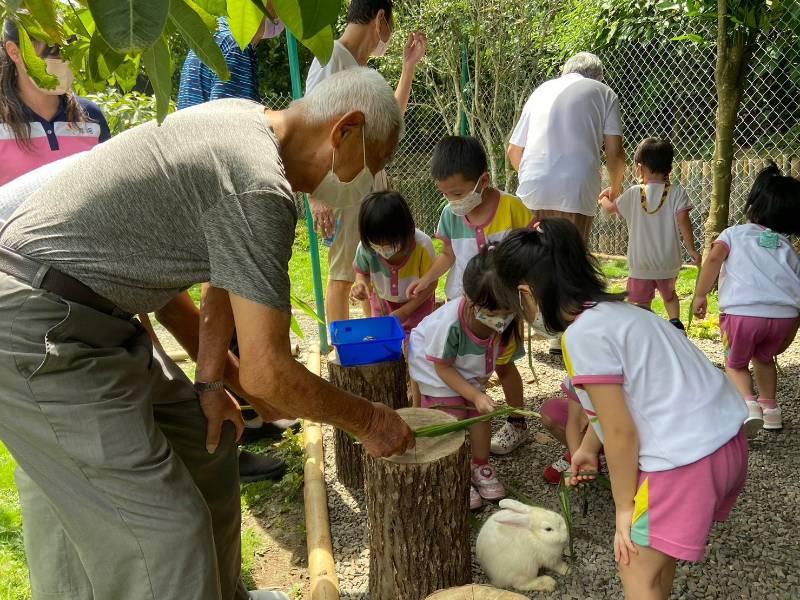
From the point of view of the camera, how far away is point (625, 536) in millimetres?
1906

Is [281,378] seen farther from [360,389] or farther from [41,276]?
[360,389]

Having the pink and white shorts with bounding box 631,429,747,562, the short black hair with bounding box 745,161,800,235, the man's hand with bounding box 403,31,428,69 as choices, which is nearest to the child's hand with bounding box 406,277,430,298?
the man's hand with bounding box 403,31,428,69

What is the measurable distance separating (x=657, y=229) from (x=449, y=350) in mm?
2460

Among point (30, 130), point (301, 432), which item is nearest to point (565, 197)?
point (301, 432)

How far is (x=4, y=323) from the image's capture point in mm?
1477

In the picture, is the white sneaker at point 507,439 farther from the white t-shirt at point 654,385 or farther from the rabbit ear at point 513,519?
the white t-shirt at point 654,385

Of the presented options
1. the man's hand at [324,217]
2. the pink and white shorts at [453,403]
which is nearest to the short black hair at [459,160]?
the man's hand at [324,217]

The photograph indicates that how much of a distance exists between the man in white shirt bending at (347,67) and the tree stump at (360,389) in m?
0.94

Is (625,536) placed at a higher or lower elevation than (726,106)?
lower

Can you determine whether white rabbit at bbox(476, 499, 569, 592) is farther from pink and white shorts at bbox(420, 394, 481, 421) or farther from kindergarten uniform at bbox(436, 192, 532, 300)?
kindergarten uniform at bbox(436, 192, 532, 300)

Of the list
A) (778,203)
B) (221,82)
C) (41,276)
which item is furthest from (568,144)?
(41,276)

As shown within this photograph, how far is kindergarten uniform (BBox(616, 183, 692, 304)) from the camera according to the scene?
4695 millimetres

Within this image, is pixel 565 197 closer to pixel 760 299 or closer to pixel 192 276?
pixel 760 299

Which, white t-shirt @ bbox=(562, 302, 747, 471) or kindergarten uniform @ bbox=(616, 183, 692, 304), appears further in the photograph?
kindergarten uniform @ bbox=(616, 183, 692, 304)
